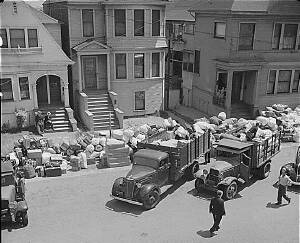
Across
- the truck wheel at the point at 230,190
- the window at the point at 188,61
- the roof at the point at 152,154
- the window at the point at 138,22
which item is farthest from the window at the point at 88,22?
the truck wheel at the point at 230,190

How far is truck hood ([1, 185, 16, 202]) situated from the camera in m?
12.0

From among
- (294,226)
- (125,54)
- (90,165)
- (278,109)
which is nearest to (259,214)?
(294,226)

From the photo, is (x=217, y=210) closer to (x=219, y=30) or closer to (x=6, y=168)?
(x=6, y=168)

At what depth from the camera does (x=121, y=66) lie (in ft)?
89.7

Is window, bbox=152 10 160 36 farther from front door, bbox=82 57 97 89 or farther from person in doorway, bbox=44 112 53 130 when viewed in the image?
person in doorway, bbox=44 112 53 130

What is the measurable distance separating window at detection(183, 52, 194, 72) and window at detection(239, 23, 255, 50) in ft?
22.1

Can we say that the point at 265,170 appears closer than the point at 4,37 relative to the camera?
Yes

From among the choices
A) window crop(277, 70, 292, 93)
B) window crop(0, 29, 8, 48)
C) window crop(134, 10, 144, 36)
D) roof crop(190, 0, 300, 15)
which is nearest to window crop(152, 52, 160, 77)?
window crop(134, 10, 144, 36)

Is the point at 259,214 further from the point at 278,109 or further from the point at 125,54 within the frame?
the point at 125,54

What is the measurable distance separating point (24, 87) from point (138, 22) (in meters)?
9.75

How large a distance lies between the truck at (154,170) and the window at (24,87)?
11351 millimetres

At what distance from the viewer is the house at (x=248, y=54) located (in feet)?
85.6

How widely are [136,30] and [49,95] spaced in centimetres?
826

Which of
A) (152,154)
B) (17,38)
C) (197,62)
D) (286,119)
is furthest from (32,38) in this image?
(286,119)
